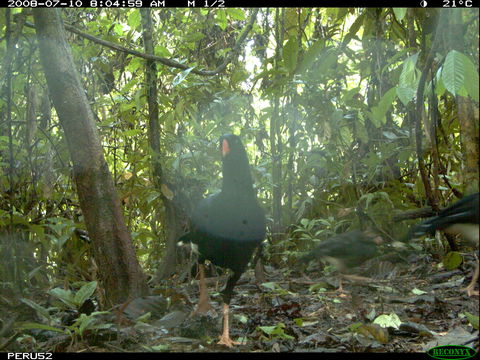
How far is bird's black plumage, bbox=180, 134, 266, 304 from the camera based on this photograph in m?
1.90

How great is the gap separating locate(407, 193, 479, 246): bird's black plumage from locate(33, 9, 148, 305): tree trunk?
1337mm

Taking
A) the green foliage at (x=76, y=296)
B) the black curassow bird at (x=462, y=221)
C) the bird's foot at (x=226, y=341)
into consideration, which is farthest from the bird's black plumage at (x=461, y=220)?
the green foliage at (x=76, y=296)

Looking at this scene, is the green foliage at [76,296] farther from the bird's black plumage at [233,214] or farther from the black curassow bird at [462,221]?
the black curassow bird at [462,221]

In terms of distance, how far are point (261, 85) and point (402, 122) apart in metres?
0.79

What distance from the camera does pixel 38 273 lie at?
103 inches

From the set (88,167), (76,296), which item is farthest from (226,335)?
(88,167)

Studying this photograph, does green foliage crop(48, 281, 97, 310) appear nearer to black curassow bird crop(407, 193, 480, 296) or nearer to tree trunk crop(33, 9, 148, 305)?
tree trunk crop(33, 9, 148, 305)

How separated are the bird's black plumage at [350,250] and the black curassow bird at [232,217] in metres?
0.47

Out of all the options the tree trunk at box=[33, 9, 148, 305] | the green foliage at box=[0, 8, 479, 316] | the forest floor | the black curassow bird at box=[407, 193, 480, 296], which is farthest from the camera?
the tree trunk at box=[33, 9, 148, 305]

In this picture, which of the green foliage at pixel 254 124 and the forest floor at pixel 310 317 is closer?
the forest floor at pixel 310 317

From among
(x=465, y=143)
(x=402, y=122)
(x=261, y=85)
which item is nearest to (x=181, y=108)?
(x=261, y=85)

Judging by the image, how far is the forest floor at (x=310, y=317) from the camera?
5.55 feet

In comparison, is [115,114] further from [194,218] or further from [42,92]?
[194,218]

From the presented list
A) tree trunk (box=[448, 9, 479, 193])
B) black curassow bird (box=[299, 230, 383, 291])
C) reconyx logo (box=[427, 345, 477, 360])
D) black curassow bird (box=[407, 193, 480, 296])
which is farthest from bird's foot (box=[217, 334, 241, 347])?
tree trunk (box=[448, 9, 479, 193])
